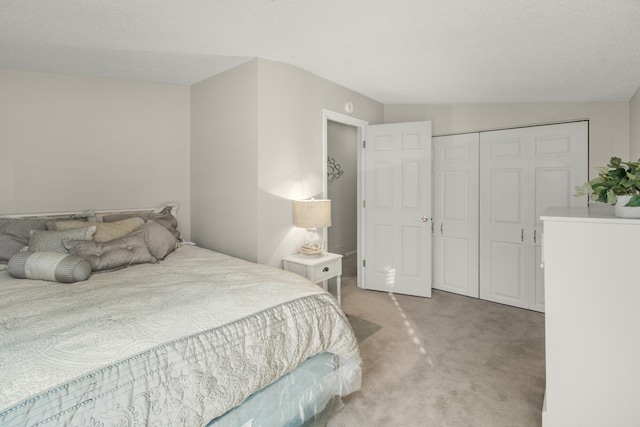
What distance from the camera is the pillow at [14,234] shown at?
7.49ft

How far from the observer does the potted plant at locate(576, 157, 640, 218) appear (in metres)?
1.51

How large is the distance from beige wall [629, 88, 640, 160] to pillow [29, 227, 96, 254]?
4213mm

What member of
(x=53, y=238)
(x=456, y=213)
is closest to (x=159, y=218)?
(x=53, y=238)

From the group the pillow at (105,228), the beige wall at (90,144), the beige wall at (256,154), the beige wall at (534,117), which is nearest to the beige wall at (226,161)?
the beige wall at (256,154)

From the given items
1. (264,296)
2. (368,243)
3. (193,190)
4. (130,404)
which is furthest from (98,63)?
(368,243)

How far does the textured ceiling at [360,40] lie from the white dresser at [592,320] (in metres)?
1.11

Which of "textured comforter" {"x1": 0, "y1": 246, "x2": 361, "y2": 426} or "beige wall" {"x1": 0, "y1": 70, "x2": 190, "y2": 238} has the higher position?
"beige wall" {"x1": 0, "y1": 70, "x2": 190, "y2": 238}

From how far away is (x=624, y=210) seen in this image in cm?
154

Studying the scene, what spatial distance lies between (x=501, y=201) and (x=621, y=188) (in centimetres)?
220

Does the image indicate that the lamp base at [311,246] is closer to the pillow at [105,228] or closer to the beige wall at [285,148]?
the beige wall at [285,148]

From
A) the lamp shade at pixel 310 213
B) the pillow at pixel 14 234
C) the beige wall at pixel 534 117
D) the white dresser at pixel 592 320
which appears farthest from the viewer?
the beige wall at pixel 534 117

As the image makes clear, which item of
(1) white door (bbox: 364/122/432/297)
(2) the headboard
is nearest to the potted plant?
(1) white door (bbox: 364/122/432/297)

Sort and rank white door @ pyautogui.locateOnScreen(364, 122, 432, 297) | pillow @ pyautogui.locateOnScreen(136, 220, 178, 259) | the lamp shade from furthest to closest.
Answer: white door @ pyautogui.locateOnScreen(364, 122, 432, 297)
the lamp shade
pillow @ pyautogui.locateOnScreen(136, 220, 178, 259)

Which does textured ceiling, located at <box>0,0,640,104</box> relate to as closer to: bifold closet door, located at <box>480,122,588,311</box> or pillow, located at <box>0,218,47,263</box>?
bifold closet door, located at <box>480,122,588,311</box>
